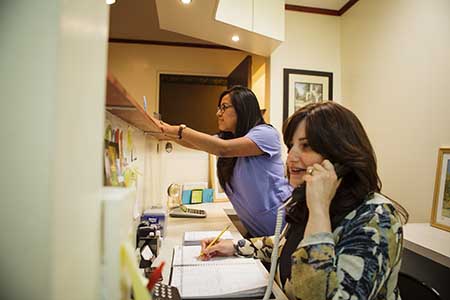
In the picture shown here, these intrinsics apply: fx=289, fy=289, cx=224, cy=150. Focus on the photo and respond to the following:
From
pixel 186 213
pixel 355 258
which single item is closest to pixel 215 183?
pixel 186 213

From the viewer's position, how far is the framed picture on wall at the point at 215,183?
9.29 ft

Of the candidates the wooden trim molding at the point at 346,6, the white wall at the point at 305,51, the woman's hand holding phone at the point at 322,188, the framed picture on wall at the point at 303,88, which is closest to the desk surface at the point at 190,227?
the woman's hand holding phone at the point at 322,188

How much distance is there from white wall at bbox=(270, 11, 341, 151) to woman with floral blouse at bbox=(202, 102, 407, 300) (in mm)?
1643

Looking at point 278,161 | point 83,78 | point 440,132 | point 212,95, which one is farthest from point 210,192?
point 83,78

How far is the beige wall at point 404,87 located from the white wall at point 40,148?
6.73 ft

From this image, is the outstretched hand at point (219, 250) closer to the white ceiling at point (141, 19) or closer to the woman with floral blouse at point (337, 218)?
the woman with floral blouse at point (337, 218)

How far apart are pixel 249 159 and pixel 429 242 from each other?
0.97 metres

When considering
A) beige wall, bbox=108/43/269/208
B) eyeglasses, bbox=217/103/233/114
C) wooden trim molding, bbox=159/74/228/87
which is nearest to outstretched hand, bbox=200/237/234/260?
eyeglasses, bbox=217/103/233/114

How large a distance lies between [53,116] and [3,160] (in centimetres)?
8

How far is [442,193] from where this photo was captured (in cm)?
169

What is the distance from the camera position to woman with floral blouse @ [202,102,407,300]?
27.4 inches

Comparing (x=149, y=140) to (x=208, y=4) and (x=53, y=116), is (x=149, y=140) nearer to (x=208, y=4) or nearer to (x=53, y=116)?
(x=208, y=4)

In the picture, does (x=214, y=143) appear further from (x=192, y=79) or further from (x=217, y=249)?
(x=192, y=79)

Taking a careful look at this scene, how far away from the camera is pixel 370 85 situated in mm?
2387
